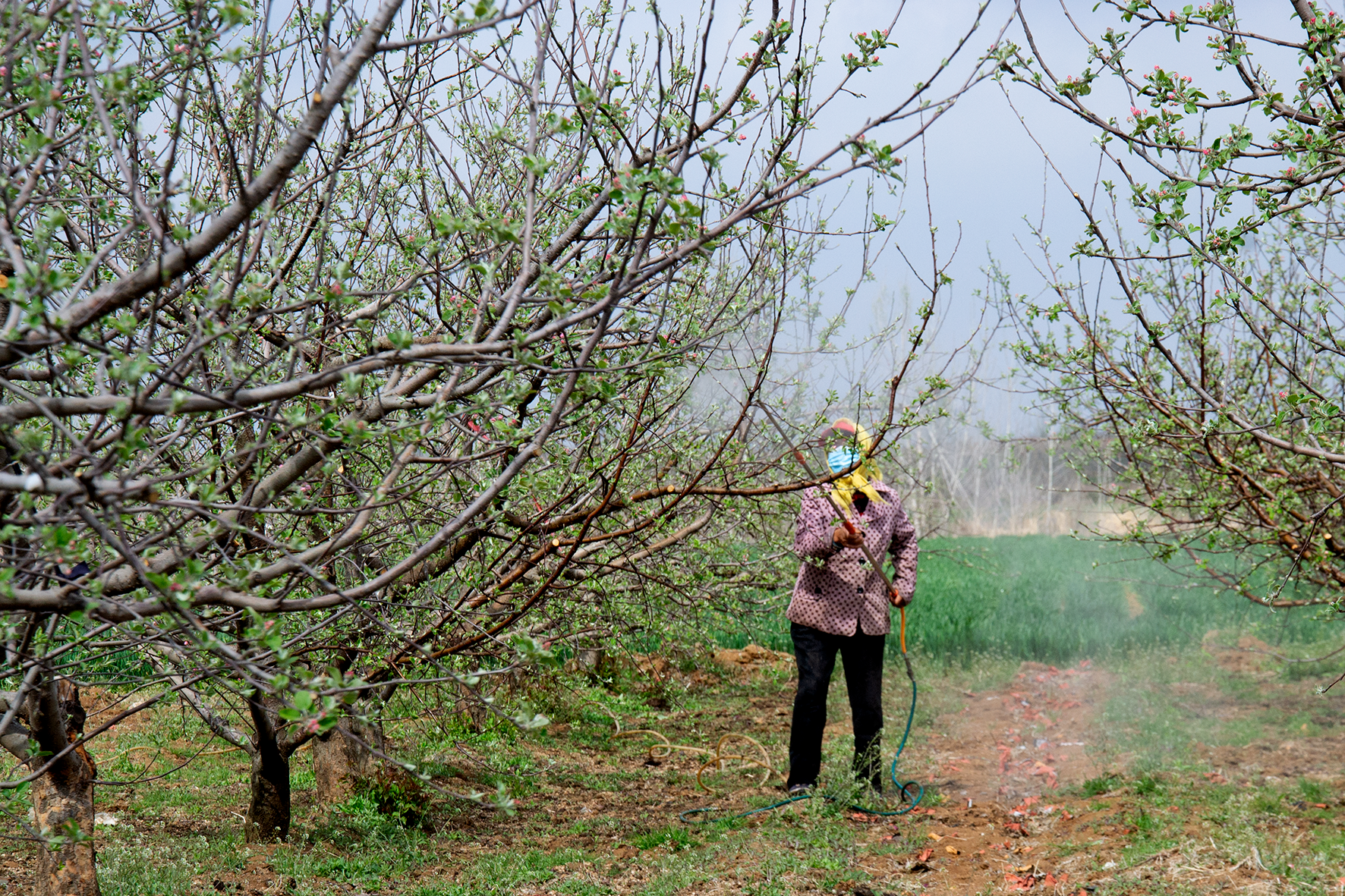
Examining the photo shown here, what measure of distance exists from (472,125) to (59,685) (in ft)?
9.14

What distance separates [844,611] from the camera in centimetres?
544

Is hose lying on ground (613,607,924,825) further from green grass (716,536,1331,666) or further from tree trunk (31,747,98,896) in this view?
tree trunk (31,747,98,896)

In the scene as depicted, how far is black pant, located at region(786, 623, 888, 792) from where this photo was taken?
548 cm

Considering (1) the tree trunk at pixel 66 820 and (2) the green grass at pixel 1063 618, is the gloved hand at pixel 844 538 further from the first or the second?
Result: (1) the tree trunk at pixel 66 820

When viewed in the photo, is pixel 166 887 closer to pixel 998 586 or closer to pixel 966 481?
pixel 998 586

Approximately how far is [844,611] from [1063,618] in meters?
6.74

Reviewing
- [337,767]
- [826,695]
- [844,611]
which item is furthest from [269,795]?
[844,611]

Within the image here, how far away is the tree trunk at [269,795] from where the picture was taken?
449cm

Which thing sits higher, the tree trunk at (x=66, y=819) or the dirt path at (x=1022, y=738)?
the tree trunk at (x=66, y=819)

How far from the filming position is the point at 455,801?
5793mm

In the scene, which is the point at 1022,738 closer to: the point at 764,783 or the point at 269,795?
the point at 764,783

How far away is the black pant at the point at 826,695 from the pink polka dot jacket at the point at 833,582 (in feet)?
0.30

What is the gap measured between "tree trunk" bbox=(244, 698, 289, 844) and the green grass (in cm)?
376

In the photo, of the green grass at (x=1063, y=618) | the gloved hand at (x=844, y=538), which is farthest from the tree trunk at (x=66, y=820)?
the green grass at (x=1063, y=618)
